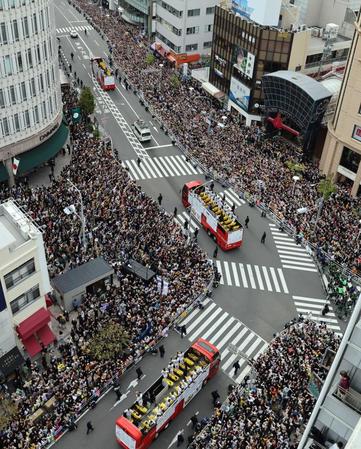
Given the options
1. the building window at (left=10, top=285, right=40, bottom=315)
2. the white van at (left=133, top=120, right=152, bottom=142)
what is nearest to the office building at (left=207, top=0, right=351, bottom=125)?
the white van at (left=133, top=120, right=152, bottom=142)

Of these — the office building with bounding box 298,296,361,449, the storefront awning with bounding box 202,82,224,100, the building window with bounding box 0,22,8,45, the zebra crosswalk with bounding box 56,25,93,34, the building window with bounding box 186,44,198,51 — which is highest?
the building window with bounding box 0,22,8,45

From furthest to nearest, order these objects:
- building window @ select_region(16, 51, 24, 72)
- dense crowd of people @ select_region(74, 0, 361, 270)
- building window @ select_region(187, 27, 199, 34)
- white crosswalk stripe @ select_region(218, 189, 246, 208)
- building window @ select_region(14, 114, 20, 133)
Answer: building window @ select_region(187, 27, 199, 34) → white crosswalk stripe @ select_region(218, 189, 246, 208) → building window @ select_region(14, 114, 20, 133) → dense crowd of people @ select_region(74, 0, 361, 270) → building window @ select_region(16, 51, 24, 72)

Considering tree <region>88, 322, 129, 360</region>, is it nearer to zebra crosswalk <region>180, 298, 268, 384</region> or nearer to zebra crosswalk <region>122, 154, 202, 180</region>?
zebra crosswalk <region>180, 298, 268, 384</region>

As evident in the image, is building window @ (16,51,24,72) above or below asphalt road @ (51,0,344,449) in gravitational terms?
above

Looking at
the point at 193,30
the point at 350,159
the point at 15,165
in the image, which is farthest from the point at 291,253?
the point at 193,30

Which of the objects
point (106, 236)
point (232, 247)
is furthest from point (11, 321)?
point (232, 247)

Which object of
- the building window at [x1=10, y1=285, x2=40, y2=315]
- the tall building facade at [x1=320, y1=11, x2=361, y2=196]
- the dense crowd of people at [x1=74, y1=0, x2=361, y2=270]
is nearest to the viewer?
the building window at [x1=10, y1=285, x2=40, y2=315]

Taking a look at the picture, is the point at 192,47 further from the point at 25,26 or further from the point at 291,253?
the point at 291,253
